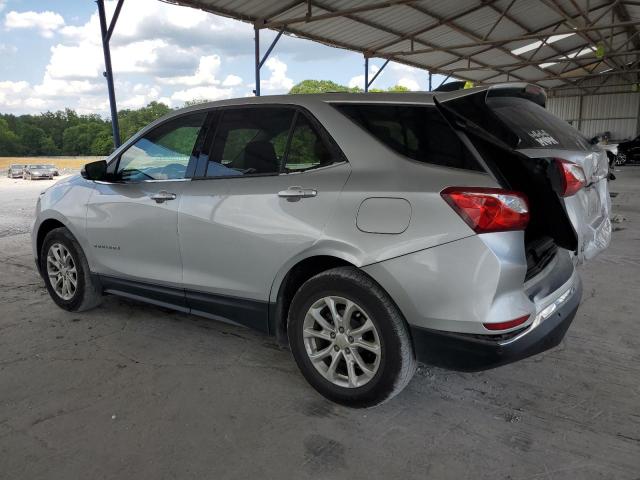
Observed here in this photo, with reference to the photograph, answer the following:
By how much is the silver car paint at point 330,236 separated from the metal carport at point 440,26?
7.14 meters

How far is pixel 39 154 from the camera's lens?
2196 inches

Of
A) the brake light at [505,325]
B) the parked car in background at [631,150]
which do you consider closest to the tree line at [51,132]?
the parked car in background at [631,150]

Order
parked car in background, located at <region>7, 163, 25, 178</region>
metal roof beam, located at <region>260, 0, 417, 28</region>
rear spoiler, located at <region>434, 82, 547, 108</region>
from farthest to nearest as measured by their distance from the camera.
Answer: parked car in background, located at <region>7, 163, 25, 178</region>, metal roof beam, located at <region>260, 0, 417, 28</region>, rear spoiler, located at <region>434, 82, 547, 108</region>

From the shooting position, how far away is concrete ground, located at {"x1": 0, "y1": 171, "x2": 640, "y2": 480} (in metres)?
2.20

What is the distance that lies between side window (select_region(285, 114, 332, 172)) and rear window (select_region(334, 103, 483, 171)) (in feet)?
0.75

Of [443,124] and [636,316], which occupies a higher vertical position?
[443,124]

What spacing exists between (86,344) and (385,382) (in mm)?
2250

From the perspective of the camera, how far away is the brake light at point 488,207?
2.18 m

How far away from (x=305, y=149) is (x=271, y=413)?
4.77ft

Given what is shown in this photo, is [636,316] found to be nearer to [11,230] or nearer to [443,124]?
[443,124]

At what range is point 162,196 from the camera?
3.28 metres

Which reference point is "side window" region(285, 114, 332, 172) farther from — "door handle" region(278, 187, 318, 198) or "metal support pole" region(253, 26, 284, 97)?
"metal support pole" region(253, 26, 284, 97)

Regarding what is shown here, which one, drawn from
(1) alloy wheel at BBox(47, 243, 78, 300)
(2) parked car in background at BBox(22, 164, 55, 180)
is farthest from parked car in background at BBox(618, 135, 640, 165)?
(2) parked car in background at BBox(22, 164, 55, 180)

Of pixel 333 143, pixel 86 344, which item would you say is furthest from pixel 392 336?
pixel 86 344
